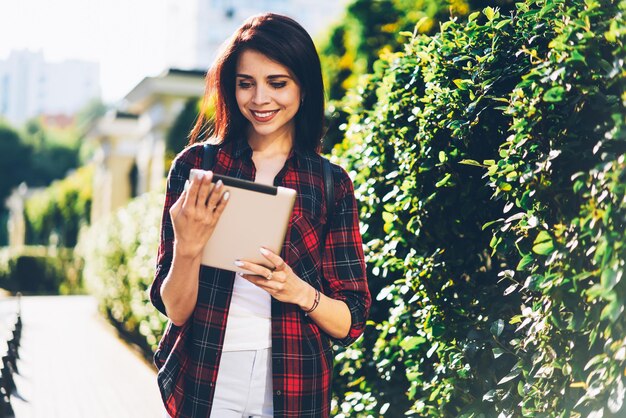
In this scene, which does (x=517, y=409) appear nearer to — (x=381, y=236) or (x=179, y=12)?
(x=381, y=236)

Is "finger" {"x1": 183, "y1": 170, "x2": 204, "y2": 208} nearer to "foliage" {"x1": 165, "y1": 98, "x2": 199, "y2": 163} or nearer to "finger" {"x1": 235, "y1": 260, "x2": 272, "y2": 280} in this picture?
"finger" {"x1": 235, "y1": 260, "x2": 272, "y2": 280}

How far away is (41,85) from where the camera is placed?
5468 inches

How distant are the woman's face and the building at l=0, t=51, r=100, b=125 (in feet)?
422

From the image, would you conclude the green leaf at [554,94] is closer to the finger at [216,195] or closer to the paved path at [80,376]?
the finger at [216,195]

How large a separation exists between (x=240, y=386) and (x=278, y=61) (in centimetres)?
99

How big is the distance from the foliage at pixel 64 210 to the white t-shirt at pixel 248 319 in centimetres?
3781

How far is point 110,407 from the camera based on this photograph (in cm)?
708

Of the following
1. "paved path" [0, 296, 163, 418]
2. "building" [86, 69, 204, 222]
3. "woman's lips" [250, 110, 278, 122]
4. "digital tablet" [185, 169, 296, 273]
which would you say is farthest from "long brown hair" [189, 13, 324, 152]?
"building" [86, 69, 204, 222]

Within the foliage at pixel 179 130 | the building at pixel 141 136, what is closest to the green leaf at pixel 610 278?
the building at pixel 141 136

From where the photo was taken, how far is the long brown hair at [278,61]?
8.18 feet

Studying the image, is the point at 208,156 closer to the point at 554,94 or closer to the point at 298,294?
the point at 298,294

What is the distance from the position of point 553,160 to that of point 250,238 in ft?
3.58

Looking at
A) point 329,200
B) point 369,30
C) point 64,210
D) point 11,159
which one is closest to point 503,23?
point 329,200

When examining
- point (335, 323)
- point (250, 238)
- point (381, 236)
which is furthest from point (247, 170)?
point (381, 236)
